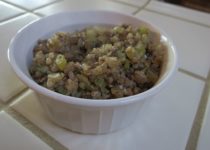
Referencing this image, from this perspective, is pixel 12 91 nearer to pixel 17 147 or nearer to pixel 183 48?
pixel 17 147

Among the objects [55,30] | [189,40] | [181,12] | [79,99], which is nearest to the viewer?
[79,99]

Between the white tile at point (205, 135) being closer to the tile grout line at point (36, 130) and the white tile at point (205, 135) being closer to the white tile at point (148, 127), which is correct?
the white tile at point (148, 127)

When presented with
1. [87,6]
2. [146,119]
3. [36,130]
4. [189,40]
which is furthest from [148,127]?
[87,6]

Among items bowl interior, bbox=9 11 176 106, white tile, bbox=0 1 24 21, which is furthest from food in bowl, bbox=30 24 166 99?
white tile, bbox=0 1 24 21

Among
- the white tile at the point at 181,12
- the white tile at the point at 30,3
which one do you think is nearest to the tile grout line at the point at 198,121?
the white tile at the point at 181,12

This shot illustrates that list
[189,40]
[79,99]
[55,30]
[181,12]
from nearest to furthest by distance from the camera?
[79,99], [55,30], [189,40], [181,12]

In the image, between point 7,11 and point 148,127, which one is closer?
point 148,127

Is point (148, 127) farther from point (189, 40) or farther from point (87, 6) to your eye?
point (87, 6)
